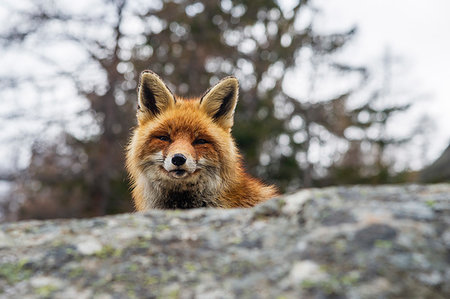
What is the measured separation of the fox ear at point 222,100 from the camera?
15.9ft

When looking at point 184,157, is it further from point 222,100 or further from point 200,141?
point 222,100

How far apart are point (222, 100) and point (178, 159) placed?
4.48ft

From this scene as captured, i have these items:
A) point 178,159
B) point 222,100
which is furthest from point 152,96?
point 178,159

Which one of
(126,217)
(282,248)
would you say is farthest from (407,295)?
(126,217)

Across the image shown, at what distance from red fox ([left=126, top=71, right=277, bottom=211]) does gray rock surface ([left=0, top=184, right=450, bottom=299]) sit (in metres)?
2.18

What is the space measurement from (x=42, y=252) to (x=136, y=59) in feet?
48.6

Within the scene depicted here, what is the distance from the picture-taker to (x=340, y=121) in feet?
66.2

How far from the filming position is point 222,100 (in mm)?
4980

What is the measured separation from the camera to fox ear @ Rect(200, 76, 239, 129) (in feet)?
15.9

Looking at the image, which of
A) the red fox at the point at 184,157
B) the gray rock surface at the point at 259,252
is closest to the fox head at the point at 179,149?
the red fox at the point at 184,157

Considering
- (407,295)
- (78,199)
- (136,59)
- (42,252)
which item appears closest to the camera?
(407,295)

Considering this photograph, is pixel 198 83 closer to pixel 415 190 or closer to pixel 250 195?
pixel 250 195

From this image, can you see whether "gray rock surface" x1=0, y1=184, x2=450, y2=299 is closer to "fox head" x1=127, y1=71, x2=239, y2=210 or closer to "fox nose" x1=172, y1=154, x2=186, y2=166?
"fox nose" x1=172, y1=154, x2=186, y2=166

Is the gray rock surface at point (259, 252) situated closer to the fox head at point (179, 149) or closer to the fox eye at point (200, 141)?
the fox head at point (179, 149)
